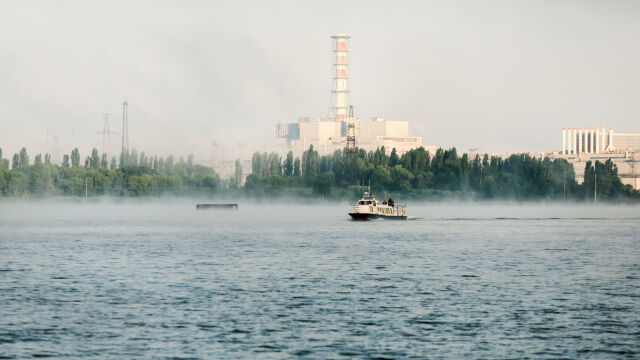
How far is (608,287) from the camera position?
7456 centimetres

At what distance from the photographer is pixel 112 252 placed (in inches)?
4567

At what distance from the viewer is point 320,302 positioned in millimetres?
64875

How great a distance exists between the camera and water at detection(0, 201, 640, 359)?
4838cm

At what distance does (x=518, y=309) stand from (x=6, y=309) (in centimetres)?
3318

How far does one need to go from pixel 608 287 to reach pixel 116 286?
128 ft

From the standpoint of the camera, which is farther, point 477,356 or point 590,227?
point 590,227

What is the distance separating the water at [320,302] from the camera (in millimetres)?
48375

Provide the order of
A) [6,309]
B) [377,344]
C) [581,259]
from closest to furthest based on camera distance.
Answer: [377,344] → [6,309] → [581,259]

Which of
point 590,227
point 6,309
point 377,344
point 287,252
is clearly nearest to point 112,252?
point 287,252

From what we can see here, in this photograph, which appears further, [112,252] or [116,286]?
[112,252]

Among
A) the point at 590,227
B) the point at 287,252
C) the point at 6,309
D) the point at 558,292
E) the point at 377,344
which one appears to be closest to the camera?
the point at 377,344

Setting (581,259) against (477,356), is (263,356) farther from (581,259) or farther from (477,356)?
(581,259)

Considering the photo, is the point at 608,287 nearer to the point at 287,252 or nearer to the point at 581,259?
the point at 581,259

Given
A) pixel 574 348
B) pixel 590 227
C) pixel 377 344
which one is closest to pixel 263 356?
pixel 377 344
